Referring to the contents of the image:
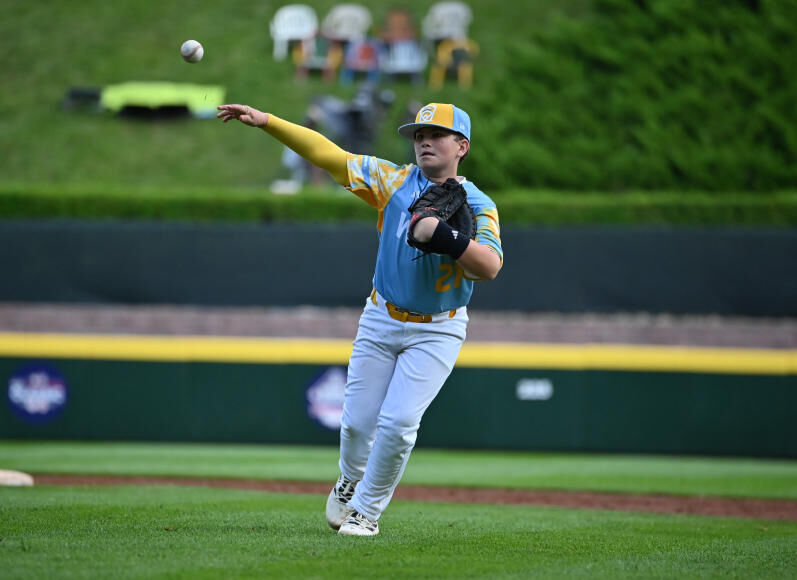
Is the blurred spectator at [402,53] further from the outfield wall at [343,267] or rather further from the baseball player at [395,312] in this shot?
the baseball player at [395,312]

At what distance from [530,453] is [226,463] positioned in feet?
13.5

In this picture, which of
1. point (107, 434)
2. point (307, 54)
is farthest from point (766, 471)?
point (307, 54)

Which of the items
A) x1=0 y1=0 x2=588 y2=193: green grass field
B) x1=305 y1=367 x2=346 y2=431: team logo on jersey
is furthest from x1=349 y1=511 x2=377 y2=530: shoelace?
x1=0 y1=0 x2=588 y2=193: green grass field

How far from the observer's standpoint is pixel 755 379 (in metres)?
13.3

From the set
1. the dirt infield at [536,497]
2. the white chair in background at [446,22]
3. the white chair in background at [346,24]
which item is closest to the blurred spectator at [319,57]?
the white chair in background at [346,24]

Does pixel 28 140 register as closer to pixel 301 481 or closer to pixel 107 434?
pixel 107 434

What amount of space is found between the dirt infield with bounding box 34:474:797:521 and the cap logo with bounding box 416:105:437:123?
422 cm

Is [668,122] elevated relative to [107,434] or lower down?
elevated

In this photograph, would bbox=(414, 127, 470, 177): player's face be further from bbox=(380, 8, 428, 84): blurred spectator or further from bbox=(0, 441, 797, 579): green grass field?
bbox=(380, 8, 428, 84): blurred spectator

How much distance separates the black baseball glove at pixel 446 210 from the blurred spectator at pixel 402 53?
68.1ft

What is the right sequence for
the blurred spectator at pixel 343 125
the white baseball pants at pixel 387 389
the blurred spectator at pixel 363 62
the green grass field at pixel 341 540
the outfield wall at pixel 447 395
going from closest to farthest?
the green grass field at pixel 341 540, the white baseball pants at pixel 387 389, the outfield wall at pixel 447 395, the blurred spectator at pixel 343 125, the blurred spectator at pixel 363 62

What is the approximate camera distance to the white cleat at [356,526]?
5012 mm

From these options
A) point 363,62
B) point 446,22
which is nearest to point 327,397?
point 363,62

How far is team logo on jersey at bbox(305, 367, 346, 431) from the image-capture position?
44.0 ft
